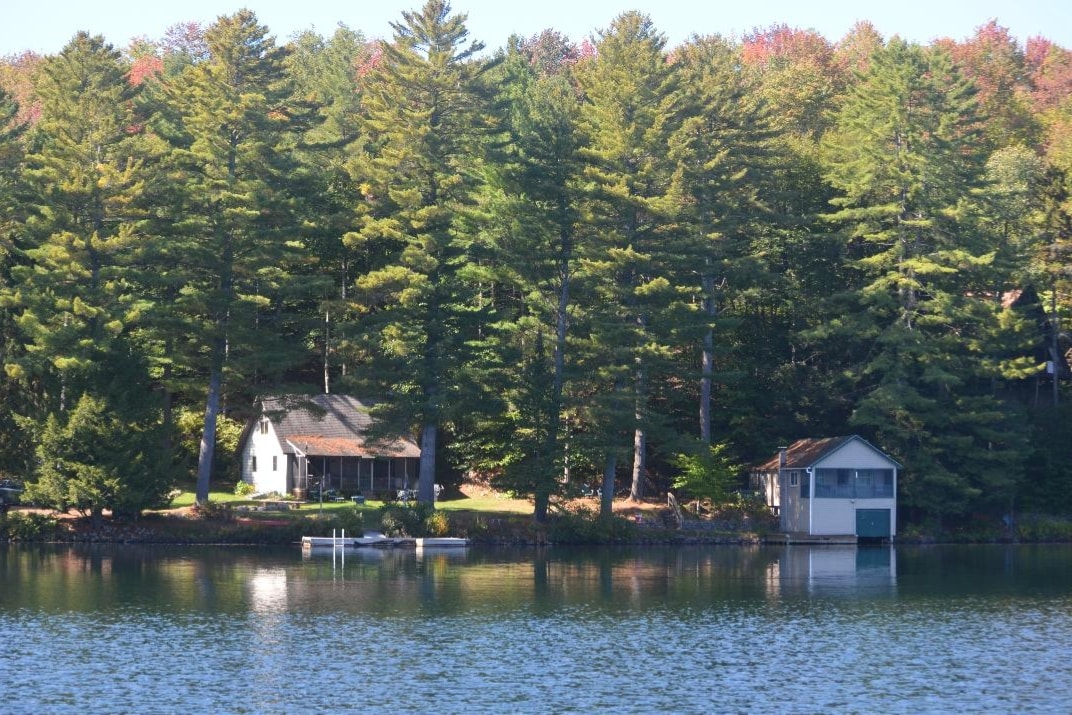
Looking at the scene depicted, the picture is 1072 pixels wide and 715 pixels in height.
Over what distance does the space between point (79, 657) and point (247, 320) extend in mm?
35389

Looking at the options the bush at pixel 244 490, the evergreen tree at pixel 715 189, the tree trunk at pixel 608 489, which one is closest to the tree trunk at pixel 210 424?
the bush at pixel 244 490

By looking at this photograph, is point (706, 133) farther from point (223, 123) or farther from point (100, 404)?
point (100, 404)

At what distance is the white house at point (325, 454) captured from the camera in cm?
7462

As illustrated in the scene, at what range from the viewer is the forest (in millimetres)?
64875

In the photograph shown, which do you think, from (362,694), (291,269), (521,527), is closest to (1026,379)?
(521,527)

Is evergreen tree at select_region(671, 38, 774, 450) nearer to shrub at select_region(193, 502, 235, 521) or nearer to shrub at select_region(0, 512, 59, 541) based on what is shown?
shrub at select_region(193, 502, 235, 521)

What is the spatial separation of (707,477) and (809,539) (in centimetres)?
596

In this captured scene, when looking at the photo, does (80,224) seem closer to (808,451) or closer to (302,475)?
(302,475)

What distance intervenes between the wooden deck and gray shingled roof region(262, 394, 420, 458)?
19.3 metres

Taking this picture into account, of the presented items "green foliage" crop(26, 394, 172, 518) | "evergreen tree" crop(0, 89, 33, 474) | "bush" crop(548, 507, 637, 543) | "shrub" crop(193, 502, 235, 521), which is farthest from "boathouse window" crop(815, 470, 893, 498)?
"evergreen tree" crop(0, 89, 33, 474)

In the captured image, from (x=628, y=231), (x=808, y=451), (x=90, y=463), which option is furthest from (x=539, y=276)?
(x=90, y=463)

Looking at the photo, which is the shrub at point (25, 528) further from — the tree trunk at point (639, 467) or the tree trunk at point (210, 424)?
the tree trunk at point (639, 467)

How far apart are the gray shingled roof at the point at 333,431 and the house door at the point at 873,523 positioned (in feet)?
76.5

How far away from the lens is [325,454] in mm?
73812
